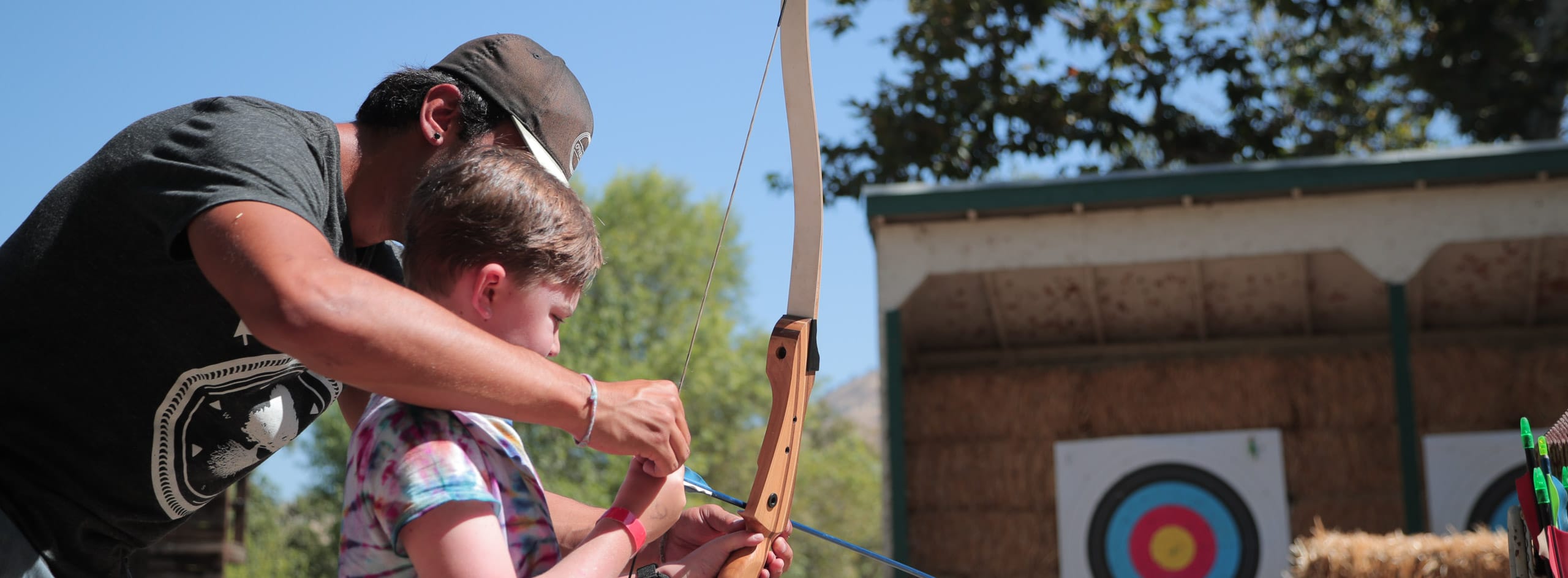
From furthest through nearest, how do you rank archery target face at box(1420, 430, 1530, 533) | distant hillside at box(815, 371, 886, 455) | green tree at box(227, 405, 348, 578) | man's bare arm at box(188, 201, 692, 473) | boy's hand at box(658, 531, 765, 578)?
distant hillside at box(815, 371, 886, 455) < green tree at box(227, 405, 348, 578) < archery target face at box(1420, 430, 1530, 533) < boy's hand at box(658, 531, 765, 578) < man's bare arm at box(188, 201, 692, 473)

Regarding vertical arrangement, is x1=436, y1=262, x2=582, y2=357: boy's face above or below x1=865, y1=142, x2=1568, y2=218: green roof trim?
below

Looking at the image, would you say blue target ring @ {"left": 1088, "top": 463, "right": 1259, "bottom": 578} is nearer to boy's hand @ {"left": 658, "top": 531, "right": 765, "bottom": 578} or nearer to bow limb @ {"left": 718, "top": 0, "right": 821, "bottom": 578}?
bow limb @ {"left": 718, "top": 0, "right": 821, "bottom": 578}

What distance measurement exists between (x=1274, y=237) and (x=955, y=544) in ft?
6.72

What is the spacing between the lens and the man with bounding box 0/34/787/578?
0.99m

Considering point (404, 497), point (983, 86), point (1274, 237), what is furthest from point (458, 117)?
point (983, 86)

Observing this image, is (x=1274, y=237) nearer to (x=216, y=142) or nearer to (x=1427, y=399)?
(x=1427, y=399)

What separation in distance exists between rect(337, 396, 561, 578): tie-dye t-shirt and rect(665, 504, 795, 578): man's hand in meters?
0.28

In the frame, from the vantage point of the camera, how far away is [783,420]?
4.80ft

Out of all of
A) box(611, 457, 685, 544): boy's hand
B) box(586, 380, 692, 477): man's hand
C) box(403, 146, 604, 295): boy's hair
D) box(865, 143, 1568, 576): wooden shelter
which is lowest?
box(611, 457, 685, 544): boy's hand

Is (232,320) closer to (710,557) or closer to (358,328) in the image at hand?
(358,328)

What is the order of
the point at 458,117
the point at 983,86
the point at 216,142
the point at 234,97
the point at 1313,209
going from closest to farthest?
the point at 216,142 → the point at 234,97 → the point at 458,117 → the point at 1313,209 → the point at 983,86

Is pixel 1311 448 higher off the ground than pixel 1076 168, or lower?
lower

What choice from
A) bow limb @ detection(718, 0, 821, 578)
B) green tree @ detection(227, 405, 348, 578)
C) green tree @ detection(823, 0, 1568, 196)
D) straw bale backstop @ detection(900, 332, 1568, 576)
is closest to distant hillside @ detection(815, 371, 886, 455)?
green tree @ detection(227, 405, 348, 578)

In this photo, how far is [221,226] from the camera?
1.01m
